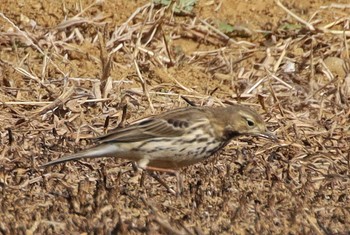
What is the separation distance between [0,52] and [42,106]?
143 cm

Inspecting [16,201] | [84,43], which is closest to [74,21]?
[84,43]

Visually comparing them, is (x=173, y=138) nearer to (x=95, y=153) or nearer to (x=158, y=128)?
(x=158, y=128)

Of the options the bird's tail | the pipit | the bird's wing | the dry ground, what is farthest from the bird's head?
the bird's tail

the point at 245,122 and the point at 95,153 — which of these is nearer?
the point at 95,153

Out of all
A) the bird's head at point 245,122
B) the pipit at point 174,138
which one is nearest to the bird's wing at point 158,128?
the pipit at point 174,138

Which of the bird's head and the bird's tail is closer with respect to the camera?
the bird's tail

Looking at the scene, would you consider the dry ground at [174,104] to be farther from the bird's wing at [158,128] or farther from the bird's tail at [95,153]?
the bird's wing at [158,128]

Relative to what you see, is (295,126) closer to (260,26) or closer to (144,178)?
(144,178)

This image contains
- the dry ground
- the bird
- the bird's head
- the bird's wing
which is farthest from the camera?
the bird's head

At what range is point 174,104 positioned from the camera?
34.3 ft

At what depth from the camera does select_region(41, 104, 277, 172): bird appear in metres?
7.83

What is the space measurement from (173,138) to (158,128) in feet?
0.64

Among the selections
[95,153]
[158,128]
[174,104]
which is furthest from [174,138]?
[174,104]

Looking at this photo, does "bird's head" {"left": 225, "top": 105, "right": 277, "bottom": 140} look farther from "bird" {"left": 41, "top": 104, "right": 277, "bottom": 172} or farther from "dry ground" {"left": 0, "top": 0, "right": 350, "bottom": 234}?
"dry ground" {"left": 0, "top": 0, "right": 350, "bottom": 234}
